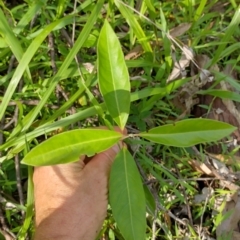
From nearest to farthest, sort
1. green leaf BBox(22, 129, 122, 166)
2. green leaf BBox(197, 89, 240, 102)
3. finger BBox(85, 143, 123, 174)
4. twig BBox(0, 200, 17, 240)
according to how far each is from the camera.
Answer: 1. green leaf BBox(22, 129, 122, 166)
2. finger BBox(85, 143, 123, 174)
3. twig BBox(0, 200, 17, 240)
4. green leaf BBox(197, 89, 240, 102)

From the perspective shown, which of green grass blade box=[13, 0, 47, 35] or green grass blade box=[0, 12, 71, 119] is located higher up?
green grass blade box=[13, 0, 47, 35]

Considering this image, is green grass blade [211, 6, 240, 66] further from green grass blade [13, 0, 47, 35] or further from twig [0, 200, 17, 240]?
twig [0, 200, 17, 240]

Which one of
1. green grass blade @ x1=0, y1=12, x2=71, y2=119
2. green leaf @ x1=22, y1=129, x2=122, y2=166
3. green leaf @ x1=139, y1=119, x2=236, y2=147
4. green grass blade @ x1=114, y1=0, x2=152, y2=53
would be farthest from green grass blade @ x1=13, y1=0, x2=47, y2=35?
green leaf @ x1=139, y1=119, x2=236, y2=147

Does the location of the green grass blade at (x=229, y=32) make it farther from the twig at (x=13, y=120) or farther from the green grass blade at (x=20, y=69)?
the twig at (x=13, y=120)

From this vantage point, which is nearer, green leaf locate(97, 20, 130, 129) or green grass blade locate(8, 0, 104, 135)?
green leaf locate(97, 20, 130, 129)

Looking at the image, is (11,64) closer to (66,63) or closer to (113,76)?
(66,63)

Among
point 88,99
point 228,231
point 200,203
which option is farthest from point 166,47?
point 228,231
